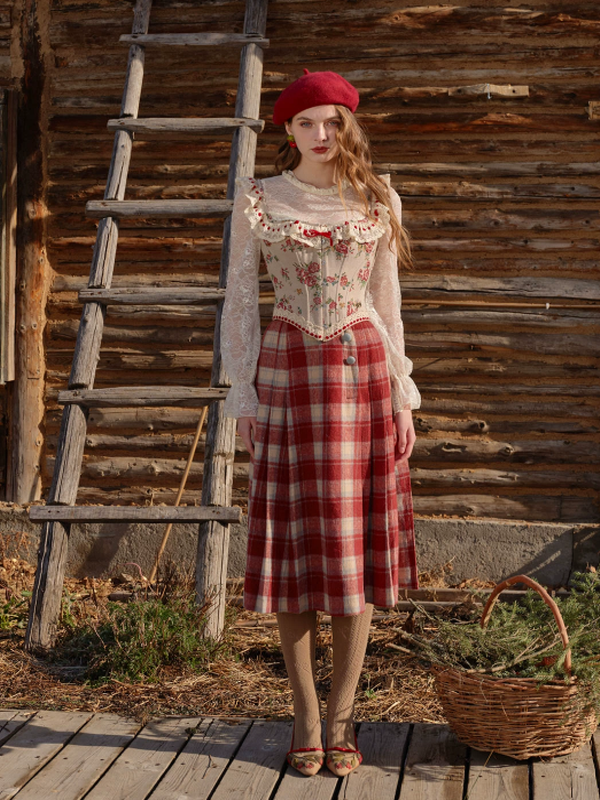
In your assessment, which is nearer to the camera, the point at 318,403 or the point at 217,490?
the point at 318,403

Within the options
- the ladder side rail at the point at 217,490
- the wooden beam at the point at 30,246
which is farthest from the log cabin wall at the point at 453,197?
the ladder side rail at the point at 217,490

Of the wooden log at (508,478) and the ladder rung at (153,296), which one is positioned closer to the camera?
the ladder rung at (153,296)

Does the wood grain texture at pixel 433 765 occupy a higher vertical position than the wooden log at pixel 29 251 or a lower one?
lower

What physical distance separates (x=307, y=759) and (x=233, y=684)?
944mm

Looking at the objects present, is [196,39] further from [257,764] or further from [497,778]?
[497,778]

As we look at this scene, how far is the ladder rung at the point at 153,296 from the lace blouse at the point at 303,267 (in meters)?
1.34

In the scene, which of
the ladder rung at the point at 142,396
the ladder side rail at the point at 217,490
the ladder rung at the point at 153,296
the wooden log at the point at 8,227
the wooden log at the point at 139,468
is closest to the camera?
the ladder side rail at the point at 217,490

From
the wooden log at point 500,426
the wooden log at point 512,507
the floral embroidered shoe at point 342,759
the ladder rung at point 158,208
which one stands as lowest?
the floral embroidered shoe at point 342,759

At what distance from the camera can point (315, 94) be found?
112 inches

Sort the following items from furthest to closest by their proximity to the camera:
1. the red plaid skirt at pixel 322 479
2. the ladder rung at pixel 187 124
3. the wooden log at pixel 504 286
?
the wooden log at pixel 504 286 → the ladder rung at pixel 187 124 → the red plaid skirt at pixel 322 479

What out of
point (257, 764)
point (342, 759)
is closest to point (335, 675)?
point (342, 759)

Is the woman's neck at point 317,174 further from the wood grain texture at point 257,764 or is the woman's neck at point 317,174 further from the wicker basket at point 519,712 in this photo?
the wood grain texture at point 257,764

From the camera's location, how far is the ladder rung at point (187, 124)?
4.62m

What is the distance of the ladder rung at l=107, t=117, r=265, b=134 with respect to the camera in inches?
182
